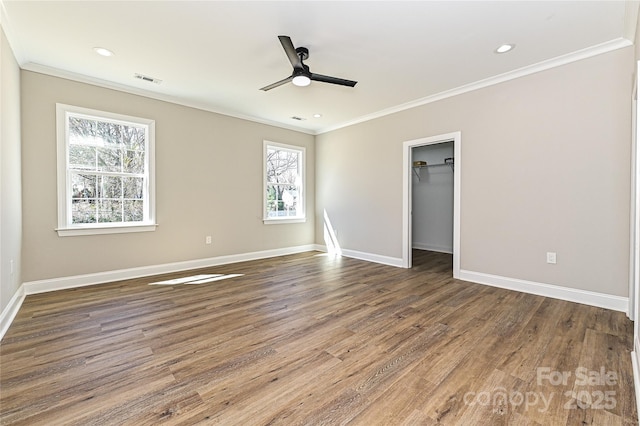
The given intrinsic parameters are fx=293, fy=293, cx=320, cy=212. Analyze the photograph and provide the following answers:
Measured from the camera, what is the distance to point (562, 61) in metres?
3.24

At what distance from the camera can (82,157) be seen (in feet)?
12.7

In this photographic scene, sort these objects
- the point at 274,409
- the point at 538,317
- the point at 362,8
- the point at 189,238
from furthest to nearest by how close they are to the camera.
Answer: the point at 189,238 → the point at 538,317 → the point at 362,8 → the point at 274,409

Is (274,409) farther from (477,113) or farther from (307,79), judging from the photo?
(477,113)

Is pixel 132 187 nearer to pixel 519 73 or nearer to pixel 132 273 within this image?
pixel 132 273

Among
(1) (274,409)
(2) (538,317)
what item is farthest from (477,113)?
(1) (274,409)

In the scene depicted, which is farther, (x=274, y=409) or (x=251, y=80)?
(x=251, y=80)

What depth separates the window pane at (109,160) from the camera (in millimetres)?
4004

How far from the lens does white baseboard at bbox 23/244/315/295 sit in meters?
3.57

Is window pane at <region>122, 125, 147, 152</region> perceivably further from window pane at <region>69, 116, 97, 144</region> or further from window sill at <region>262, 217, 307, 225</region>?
window sill at <region>262, 217, 307, 225</region>

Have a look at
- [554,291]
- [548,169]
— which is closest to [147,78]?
[548,169]

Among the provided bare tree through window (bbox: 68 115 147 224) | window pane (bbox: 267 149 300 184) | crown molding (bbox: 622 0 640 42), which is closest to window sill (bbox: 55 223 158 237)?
bare tree through window (bbox: 68 115 147 224)

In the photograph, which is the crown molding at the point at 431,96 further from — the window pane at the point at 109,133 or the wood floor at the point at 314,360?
the wood floor at the point at 314,360

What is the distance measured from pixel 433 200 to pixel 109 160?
6114 millimetres

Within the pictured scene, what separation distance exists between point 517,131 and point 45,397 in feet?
16.0
